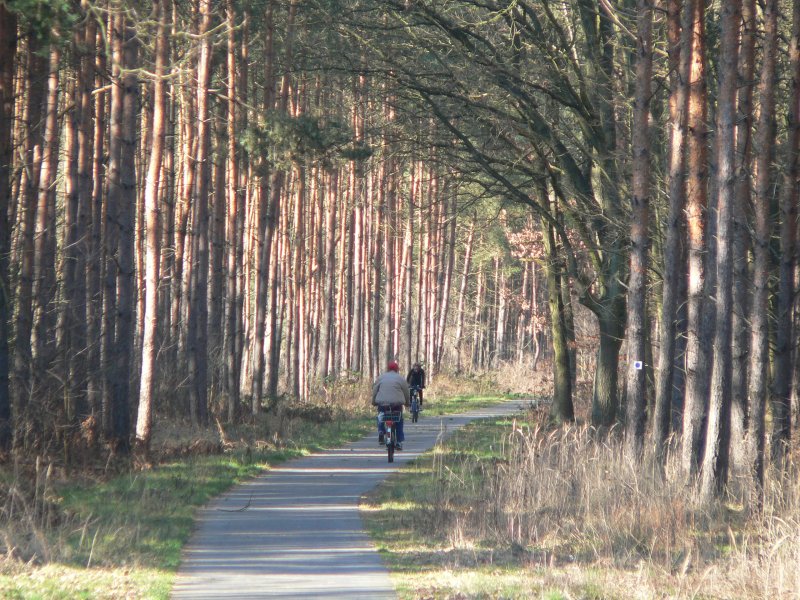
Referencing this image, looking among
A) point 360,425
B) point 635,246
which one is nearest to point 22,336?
point 635,246

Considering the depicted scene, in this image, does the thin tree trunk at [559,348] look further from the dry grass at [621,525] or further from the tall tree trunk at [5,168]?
the tall tree trunk at [5,168]

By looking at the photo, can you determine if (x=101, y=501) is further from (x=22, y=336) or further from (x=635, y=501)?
(x=635, y=501)

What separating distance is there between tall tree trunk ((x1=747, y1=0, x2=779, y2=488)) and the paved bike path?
5.77 m

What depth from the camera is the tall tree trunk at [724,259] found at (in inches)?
557

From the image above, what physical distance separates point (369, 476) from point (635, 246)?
601cm

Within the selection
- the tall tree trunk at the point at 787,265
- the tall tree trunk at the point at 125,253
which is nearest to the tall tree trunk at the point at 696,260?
the tall tree trunk at the point at 787,265

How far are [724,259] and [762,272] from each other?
1.84 metres

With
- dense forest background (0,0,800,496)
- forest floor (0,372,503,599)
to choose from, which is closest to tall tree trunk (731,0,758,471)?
dense forest background (0,0,800,496)

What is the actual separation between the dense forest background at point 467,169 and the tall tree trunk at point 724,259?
29 millimetres

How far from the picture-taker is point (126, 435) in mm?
17500

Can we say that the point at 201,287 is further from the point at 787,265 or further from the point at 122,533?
the point at 122,533

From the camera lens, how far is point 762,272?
15.7 metres

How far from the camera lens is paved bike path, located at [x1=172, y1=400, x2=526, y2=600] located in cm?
912

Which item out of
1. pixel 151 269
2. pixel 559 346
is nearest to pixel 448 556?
pixel 151 269
